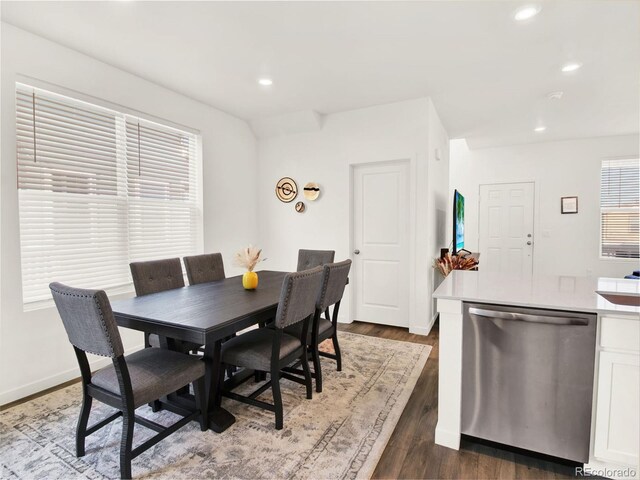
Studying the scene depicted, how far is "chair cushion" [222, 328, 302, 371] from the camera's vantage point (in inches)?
80.4

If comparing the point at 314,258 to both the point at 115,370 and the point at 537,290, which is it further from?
the point at 115,370

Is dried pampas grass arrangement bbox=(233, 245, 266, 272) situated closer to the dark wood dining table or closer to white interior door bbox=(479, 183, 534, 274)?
the dark wood dining table

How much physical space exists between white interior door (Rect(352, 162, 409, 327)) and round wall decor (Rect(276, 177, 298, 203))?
2.79 feet

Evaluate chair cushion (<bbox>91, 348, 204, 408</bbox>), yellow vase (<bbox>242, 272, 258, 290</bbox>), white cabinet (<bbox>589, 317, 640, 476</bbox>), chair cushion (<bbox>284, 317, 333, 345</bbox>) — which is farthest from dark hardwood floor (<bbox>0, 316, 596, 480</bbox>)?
yellow vase (<bbox>242, 272, 258, 290</bbox>)

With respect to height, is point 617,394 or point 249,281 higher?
point 249,281

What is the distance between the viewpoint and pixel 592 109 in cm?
412

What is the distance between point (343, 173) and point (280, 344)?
104 inches

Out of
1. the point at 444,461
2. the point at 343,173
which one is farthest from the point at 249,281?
the point at 343,173

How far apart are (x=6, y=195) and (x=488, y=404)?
338 centimetres

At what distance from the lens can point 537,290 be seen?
1911mm

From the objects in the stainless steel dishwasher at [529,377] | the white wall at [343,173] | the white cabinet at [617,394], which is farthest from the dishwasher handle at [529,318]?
the white wall at [343,173]

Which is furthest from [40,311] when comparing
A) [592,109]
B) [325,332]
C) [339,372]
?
[592,109]

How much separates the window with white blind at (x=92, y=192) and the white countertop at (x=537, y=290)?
9.30 feet

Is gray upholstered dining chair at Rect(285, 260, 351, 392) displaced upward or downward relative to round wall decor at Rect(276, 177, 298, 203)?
downward
